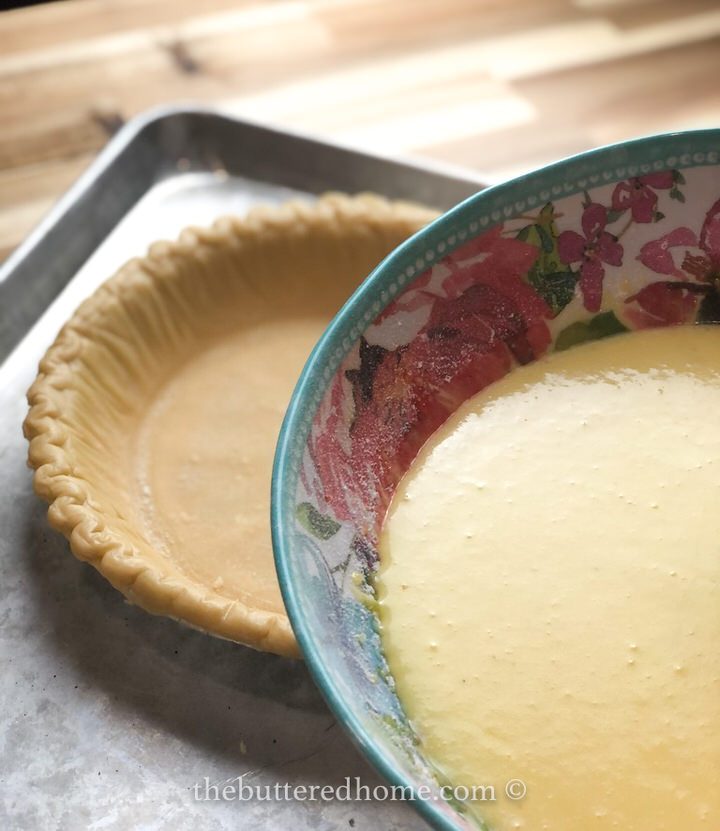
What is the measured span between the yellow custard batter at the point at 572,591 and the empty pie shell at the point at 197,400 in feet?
0.51

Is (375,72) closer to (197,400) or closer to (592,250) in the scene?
(197,400)

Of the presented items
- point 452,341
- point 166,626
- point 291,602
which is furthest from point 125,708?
point 452,341

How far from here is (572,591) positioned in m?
0.69

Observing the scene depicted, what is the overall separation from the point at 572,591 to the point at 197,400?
48 centimetres

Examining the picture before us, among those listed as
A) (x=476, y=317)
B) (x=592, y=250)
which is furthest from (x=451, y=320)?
(x=592, y=250)

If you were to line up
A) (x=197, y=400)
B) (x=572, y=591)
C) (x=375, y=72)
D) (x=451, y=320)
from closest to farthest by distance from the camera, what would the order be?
(x=572, y=591) → (x=451, y=320) → (x=197, y=400) → (x=375, y=72)

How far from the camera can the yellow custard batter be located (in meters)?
0.63

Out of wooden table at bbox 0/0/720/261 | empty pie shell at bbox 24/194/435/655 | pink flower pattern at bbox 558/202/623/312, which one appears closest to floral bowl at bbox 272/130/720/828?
pink flower pattern at bbox 558/202/623/312

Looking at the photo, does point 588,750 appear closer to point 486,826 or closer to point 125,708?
point 486,826

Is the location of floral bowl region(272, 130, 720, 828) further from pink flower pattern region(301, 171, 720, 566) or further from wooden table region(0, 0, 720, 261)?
wooden table region(0, 0, 720, 261)

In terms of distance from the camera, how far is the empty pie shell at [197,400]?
0.84 metres

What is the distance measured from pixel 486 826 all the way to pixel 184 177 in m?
0.89

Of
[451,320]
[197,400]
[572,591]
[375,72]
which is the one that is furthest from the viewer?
[375,72]

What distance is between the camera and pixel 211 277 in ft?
3.55
